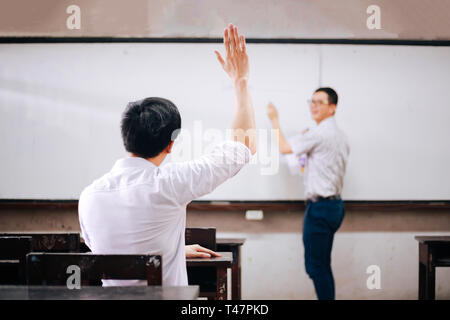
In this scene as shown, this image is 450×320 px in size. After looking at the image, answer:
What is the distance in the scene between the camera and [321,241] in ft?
9.16

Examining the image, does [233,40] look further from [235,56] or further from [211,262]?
[211,262]

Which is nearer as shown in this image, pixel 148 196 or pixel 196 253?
pixel 148 196

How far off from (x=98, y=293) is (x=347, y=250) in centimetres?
268

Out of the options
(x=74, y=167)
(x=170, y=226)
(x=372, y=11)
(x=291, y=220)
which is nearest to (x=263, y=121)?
(x=291, y=220)

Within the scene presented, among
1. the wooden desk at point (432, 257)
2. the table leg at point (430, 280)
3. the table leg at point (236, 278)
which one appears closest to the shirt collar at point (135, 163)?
the table leg at point (236, 278)

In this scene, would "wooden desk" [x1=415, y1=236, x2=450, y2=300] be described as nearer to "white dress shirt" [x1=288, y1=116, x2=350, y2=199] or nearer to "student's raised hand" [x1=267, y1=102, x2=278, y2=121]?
"white dress shirt" [x1=288, y1=116, x2=350, y2=199]

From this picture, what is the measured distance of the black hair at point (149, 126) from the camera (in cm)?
120

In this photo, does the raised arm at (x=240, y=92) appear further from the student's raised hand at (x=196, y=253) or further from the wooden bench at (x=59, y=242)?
the wooden bench at (x=59, y=242)

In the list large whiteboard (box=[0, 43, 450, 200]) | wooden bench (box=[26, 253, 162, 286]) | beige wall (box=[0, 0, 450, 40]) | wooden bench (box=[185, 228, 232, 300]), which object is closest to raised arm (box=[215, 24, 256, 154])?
wooden bench (box=[26, 253, 162, 286])

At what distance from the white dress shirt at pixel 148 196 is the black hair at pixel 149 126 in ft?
0.14

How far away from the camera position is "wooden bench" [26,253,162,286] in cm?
113

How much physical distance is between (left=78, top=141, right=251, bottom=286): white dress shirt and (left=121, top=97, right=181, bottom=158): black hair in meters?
0.04

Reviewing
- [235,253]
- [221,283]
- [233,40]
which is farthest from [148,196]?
[235,253]

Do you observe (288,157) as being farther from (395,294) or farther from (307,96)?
(395,294)
